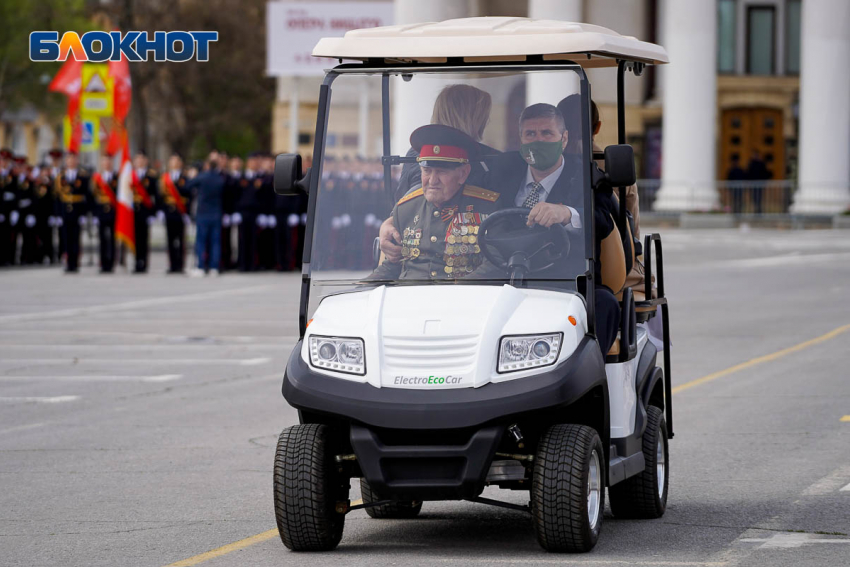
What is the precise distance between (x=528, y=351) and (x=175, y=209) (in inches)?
957

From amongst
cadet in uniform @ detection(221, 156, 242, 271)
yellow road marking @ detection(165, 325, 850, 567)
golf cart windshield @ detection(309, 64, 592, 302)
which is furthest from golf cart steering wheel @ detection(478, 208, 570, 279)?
cadet in uniform @ detection(221, 156, 242, 271)

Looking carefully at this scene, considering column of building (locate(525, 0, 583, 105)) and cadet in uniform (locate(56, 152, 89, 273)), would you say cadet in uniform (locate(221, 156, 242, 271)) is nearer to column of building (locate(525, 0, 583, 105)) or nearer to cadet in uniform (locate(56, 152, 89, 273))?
cadet in uniform (locate(56, 152, 89, 273))

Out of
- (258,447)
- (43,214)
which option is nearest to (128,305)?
(43,214)

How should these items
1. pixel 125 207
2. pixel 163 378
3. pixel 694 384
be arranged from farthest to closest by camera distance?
1. pixel 125 207
2. pixel 163 378
3. pixel 694 384

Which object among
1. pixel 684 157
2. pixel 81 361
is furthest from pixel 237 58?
pixel 81 361

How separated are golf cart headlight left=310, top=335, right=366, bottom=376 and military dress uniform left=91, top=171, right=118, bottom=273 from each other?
78.8ft

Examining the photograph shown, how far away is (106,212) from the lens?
30.4m

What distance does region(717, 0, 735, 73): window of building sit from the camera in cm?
5184

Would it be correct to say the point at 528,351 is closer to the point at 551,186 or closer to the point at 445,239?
the point at 445,239

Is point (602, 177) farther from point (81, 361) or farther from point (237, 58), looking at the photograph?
point (237, 58)

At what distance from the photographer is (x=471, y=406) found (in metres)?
6.62

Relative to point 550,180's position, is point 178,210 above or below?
below

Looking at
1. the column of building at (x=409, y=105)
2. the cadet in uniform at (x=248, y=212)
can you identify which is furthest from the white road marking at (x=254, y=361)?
the cadet in uniform at (x=248, y=212)

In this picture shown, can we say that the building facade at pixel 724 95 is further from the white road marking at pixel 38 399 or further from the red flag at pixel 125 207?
the white road marking at pixel 38 399
